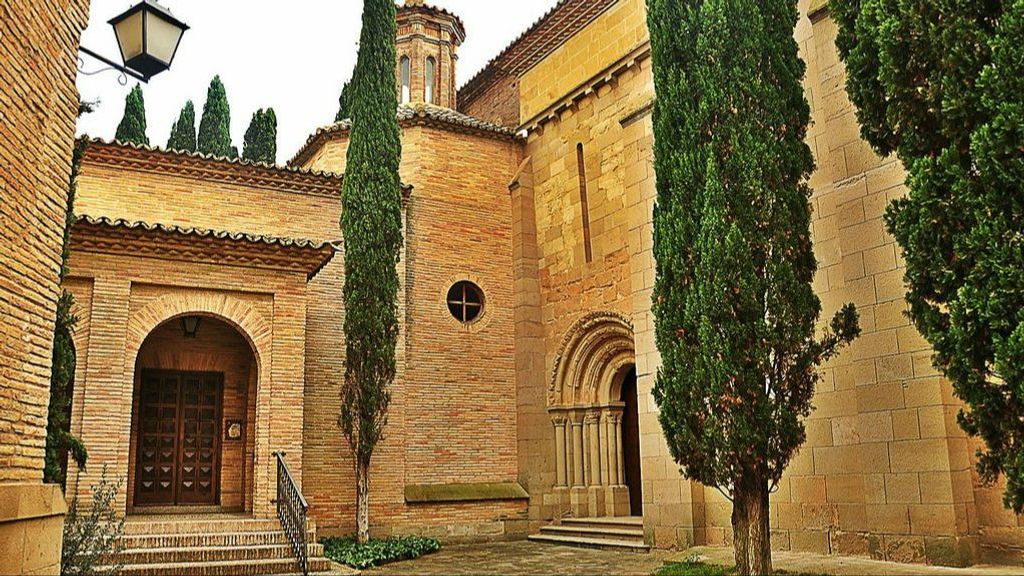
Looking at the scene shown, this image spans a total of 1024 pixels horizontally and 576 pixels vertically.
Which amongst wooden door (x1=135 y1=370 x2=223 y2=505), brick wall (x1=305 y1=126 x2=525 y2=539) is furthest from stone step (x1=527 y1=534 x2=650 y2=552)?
wooden door (x1=135 y1=370 x2=223 y2=505)

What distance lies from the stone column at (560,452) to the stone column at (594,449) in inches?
18.6

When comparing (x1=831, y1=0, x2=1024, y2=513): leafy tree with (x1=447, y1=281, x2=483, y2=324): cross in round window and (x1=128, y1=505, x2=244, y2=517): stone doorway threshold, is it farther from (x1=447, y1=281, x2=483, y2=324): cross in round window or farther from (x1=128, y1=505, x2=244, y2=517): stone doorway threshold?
(x1=447, y1=281, x2=483, y2=324): cross in round window

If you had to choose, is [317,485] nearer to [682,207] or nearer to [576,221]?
[576,221]

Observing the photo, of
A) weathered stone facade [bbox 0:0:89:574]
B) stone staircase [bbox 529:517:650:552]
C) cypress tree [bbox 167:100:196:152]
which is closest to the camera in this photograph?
weathered stone facade [bbox 0:0:89:574]

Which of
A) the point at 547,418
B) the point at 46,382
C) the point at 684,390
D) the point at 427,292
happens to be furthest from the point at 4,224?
the point at 547,418

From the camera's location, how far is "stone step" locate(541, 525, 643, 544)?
1184 cm

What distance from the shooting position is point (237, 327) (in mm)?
10781

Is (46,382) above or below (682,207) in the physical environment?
below

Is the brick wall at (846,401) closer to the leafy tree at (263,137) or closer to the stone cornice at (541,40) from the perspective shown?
the stone cornice at (541,40)

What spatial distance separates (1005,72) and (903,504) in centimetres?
461

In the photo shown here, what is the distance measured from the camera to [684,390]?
782cm

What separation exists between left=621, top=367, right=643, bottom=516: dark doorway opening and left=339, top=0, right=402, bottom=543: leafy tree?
4.01m

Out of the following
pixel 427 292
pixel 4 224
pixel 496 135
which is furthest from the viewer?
pixel 496 135

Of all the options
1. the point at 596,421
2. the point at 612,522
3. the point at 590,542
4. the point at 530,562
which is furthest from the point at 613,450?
the point at 530,562
